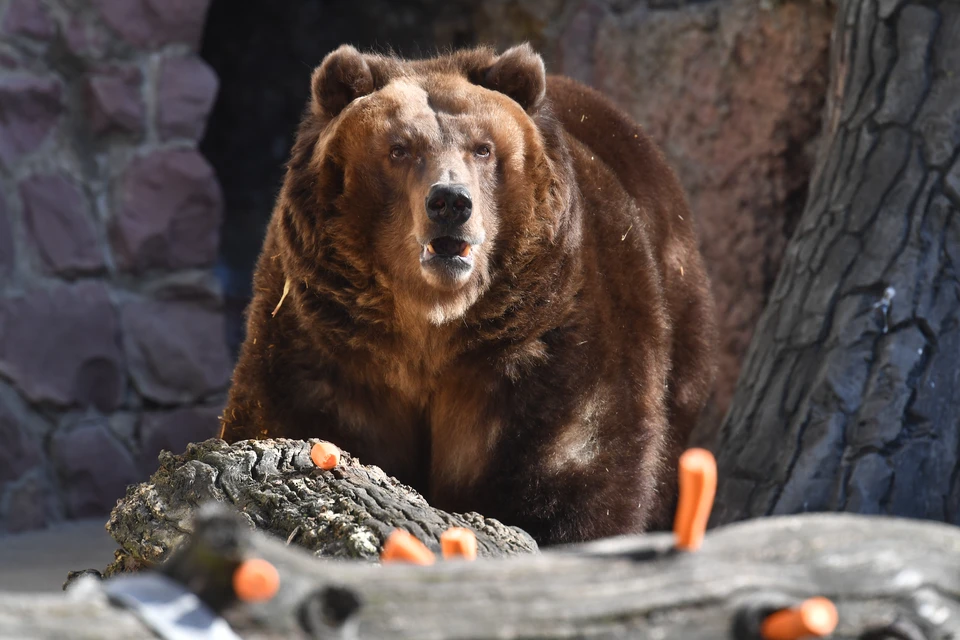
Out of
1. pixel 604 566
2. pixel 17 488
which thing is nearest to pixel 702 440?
pixel 17 488

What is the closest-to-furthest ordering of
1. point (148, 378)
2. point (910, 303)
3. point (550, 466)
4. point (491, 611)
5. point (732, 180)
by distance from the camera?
1. point (491, 611)
2. point (550, 466)
3. point (910, 303)
4. point (732, 180)
5. point (148, 378)

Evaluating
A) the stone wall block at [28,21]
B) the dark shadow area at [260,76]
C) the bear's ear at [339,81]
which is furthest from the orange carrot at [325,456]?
the dark shadow area at [260,76]

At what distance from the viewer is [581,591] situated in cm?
128

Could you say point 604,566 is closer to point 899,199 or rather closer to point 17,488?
point 899,199

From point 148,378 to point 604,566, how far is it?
184 inches

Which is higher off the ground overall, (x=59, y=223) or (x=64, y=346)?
(x=59, y=223)

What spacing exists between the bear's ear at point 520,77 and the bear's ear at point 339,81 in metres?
0.36

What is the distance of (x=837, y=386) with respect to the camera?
3451mm

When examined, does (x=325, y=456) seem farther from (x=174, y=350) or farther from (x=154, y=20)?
(x=154, y=20)

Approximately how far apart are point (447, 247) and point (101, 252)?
298cm

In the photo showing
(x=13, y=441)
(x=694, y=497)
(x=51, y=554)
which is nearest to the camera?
(x=694, y=497)

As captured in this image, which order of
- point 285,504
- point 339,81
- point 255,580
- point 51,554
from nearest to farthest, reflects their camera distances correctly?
point 255,580, point 285,504, point 339,81, point 51,554

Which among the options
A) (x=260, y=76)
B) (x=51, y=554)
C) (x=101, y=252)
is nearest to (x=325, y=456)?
(x=51, y=554)

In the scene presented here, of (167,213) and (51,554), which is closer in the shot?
(51,554)
